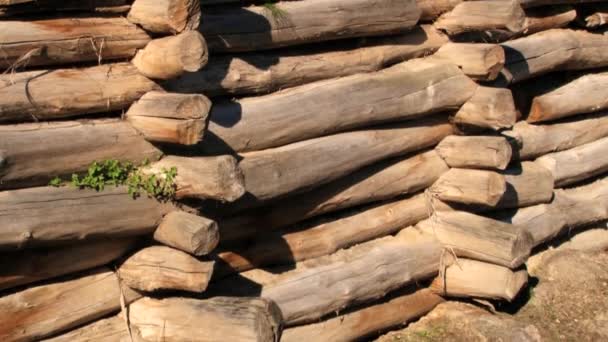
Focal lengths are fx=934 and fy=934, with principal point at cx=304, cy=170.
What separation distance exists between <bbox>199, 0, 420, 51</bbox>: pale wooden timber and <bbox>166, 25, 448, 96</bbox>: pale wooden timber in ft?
0.32

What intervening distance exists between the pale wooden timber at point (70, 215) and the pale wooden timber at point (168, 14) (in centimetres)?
91

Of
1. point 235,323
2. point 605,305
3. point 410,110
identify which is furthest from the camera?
point 605,305

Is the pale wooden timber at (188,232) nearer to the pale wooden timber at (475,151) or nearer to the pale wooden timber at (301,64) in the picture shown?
the pale wooden timber at (301,64)

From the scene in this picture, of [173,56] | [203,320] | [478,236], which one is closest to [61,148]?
[173,56]

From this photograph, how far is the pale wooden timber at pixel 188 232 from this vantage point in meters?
4.97

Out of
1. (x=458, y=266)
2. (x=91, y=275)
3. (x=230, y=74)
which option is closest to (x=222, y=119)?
(x=230, y=74)

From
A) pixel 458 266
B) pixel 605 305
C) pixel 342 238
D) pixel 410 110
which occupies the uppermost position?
pixel 410 110

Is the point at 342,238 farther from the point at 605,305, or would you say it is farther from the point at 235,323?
the point at 605,305

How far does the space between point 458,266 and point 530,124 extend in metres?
1.81

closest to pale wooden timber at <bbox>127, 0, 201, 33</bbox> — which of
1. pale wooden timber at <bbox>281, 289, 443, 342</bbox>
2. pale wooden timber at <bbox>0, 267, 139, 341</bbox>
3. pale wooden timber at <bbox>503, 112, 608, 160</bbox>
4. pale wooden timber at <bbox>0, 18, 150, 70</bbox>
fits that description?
pale wooden timber at <bbox>0, 18, 150, 70</bbox>

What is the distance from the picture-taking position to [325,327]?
6215 millimetres

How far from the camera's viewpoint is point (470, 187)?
6992 millimetres

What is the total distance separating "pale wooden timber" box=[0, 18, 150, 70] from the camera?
477cm

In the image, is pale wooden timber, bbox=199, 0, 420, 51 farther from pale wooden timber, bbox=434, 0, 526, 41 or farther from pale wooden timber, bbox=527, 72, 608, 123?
pale wooden timber, bbox=527, 72, 608, 123
